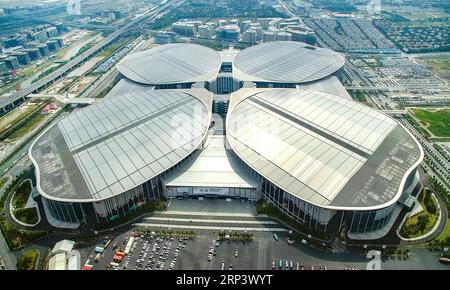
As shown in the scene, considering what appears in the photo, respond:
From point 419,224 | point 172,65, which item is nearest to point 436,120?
point 419,224

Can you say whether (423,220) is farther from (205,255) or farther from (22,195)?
(22,195)

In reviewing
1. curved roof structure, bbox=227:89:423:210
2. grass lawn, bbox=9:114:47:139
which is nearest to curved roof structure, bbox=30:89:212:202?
curved roof structure, bbox=227:89:423:210

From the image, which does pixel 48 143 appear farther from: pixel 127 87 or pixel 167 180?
pixel 127 87

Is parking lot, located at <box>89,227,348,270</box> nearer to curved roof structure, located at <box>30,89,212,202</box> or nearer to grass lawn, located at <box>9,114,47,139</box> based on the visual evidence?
curved roof structure, located at <box>30,89,212,202</box>

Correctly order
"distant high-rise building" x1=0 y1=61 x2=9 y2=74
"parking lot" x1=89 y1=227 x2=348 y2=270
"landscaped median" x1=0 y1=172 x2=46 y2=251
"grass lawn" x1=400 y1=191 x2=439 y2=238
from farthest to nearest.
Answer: "distant high-rise building" x1=0 y1=61 x2=9 y2=74, "landscaped median" x1=0 y1=172 x2=46 y2=251, "grass lawn" x1=400 y1=191 x2=439 y2=238, "parking lot" x1=89 y1=227 x2=348 y2=270

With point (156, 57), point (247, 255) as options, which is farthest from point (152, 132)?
point (156, 57)

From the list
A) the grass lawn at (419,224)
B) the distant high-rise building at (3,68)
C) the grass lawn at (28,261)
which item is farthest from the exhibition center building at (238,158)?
the distant high-rise building at (3,68)
